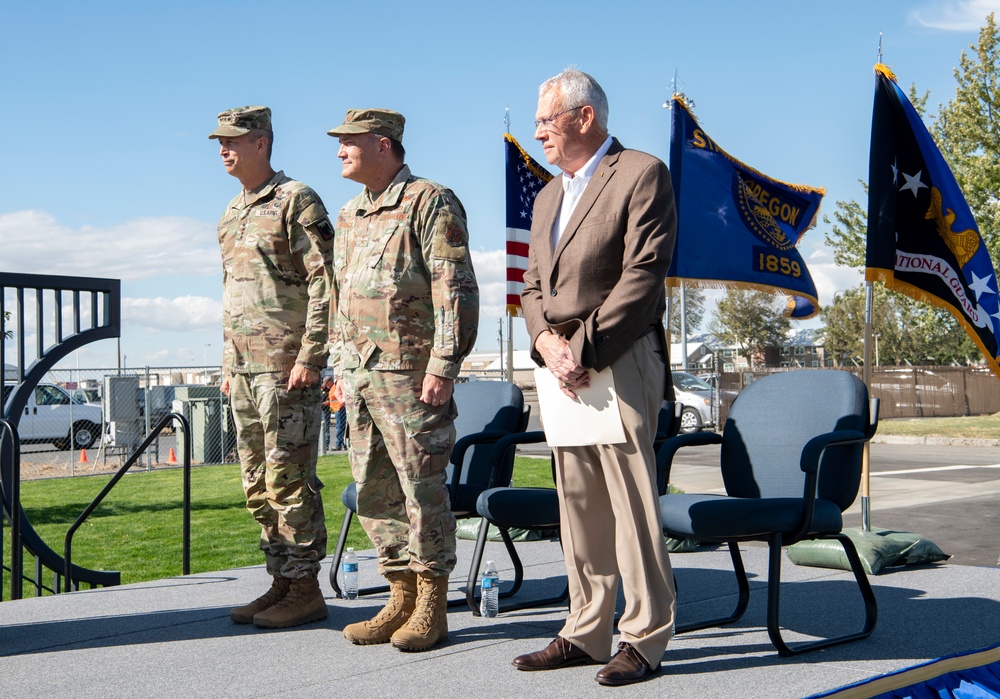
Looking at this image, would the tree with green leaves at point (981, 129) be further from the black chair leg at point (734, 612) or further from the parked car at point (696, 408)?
the black chair leg at point (734, 612)

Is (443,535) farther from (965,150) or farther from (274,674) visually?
(965,150)

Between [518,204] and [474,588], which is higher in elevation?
[518,204]

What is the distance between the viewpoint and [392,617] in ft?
14.5

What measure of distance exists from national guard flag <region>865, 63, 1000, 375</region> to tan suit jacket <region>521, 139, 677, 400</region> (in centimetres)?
312

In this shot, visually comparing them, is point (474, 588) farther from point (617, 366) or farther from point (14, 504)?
point (14, 504)

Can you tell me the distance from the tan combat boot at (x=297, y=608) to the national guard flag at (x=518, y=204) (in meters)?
4.17

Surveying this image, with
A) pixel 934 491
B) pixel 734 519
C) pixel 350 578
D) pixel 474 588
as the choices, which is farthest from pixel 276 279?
pixel 934 491

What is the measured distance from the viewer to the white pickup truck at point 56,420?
77.5 feet

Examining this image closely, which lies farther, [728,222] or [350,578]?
[728,222]

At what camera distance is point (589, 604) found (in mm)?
3908

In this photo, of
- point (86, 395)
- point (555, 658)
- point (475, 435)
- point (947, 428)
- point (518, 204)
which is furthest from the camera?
point (86, 395)

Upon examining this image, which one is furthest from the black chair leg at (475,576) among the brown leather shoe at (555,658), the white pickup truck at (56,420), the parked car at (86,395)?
the parked car at (86,395)

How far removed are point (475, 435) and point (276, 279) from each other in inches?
53.0

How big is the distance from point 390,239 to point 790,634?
7.58ft
